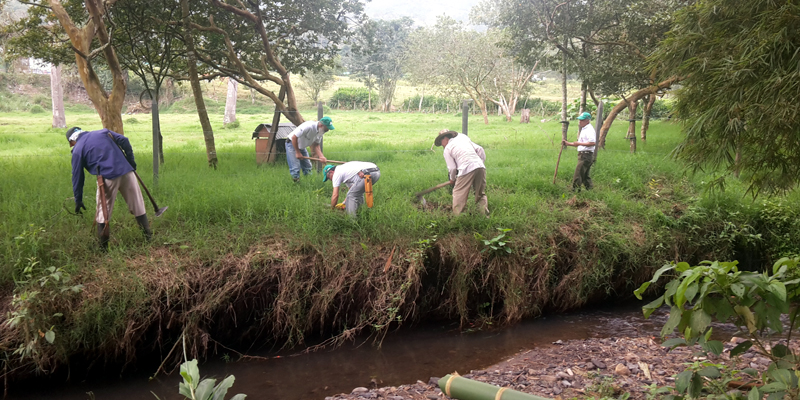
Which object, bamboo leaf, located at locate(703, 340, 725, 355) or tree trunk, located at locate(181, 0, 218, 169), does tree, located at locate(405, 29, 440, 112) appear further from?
bamboo leaf, located at locate(703, 340, 725, 355)

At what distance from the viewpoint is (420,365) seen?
5.29 metres

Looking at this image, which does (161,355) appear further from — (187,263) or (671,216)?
(671,216)

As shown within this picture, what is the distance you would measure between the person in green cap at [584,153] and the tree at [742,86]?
320 centimetres

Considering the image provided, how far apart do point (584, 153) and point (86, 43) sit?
787 centimetres

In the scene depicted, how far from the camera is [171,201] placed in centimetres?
662

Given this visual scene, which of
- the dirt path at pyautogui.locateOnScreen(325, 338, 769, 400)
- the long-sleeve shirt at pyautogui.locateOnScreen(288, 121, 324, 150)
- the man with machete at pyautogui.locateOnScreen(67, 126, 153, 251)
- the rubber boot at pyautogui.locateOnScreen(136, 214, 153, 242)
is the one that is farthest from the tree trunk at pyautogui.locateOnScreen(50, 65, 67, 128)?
the dirt path at pyautogui.locateOnScreen(325, 338, 769, 400)

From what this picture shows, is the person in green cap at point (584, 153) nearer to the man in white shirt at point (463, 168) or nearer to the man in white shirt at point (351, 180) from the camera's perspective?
the man in white shirt at point (463, 168)

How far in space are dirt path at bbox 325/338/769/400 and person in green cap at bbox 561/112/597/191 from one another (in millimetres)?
3381

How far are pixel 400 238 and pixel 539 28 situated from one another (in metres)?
8.07

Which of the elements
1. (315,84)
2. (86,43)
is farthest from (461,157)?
(315,84)

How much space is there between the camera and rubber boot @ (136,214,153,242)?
5750mm

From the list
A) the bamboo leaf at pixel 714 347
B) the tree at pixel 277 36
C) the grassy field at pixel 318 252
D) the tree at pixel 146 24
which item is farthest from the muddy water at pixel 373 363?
the tree at pixel 277 36

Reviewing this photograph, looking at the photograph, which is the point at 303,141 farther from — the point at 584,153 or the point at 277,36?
the point at 584,153

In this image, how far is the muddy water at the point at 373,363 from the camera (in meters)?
4.83
